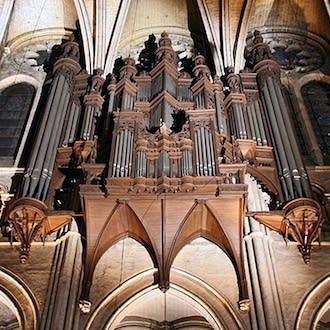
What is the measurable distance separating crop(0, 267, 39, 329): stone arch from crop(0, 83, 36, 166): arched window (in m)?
3.48

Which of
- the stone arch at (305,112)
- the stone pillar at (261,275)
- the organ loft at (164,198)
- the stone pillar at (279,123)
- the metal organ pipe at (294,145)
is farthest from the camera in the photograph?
the stone arch at (305,112)

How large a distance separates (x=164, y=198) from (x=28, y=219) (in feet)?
8.09

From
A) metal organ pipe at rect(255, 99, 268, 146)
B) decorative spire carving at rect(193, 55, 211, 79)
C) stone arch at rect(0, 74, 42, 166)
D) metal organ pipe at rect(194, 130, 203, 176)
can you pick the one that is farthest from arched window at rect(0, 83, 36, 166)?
metal organ pipe at rect(255, 99, 268, 146)

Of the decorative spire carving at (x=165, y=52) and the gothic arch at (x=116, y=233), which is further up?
the decorative spire carving at (x=165, y=52)

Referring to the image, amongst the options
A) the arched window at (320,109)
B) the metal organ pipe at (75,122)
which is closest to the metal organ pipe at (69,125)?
the metal organ pipe at (75,122)

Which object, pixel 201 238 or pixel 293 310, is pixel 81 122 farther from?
pixel 293 310

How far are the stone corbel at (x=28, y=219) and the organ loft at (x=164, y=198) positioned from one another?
0.03 meters

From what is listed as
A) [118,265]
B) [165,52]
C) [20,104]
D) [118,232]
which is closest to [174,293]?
[118,265]

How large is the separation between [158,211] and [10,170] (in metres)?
4.03

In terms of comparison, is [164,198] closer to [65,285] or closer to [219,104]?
[65,285]

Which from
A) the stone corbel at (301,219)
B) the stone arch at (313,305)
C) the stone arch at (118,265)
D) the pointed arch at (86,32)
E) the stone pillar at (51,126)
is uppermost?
the pointed arch at (86,32)

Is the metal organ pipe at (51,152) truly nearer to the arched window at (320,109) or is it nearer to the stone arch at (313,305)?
the stone arch at (313,305)

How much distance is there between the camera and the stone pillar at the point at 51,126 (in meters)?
11.3

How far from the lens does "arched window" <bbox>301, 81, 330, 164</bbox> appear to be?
545 inches
